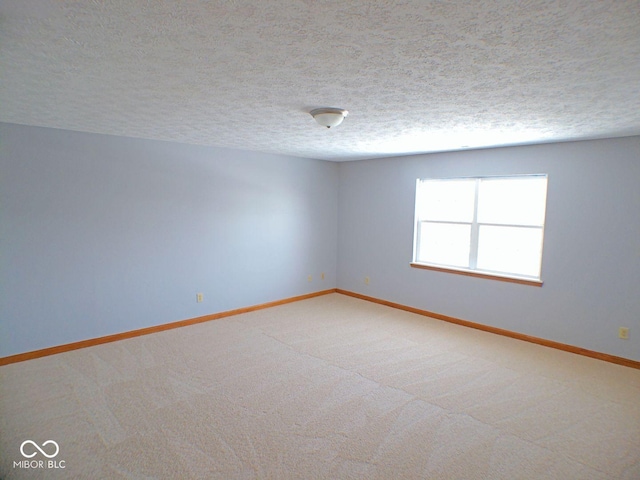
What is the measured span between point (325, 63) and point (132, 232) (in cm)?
325

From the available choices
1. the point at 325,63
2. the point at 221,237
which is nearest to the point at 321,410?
the point at 325,63

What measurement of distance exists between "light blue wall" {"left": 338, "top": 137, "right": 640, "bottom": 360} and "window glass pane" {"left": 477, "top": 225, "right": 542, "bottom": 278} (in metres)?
0.20

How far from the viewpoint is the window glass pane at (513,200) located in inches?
167

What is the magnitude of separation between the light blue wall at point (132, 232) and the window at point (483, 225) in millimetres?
1939

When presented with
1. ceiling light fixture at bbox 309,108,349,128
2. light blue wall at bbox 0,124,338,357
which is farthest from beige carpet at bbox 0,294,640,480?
ceiling light fixture at bbox 309,108,349,128

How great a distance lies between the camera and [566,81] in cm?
204

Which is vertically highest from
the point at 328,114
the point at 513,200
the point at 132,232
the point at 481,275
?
the point at 328,114

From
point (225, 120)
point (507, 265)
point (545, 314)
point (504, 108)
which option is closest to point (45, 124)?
point (225, 120)

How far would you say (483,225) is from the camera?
15.4 ft

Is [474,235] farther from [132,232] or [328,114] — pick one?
[132,232]

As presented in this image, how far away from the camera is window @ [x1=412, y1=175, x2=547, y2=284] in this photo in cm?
431

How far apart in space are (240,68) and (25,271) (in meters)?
3.13

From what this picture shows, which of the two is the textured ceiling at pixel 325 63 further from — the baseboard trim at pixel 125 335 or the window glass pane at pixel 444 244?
the baseboard trim at pixel 125 335

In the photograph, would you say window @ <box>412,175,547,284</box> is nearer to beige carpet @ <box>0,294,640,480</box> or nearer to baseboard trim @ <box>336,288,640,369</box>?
baseboard trim @ <box>336,288,640,369</box>
